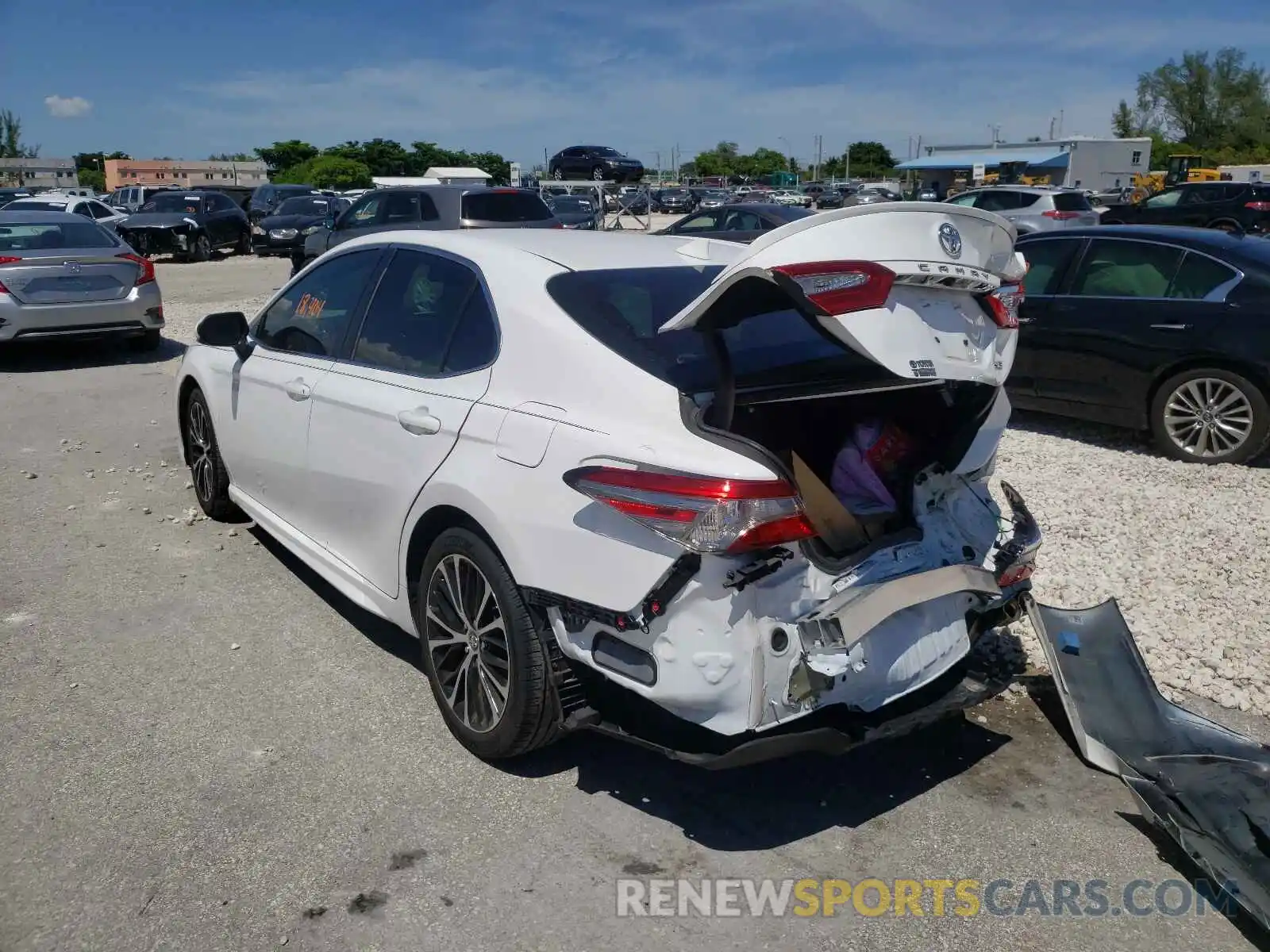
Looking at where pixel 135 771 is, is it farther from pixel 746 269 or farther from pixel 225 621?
pixel 746 269

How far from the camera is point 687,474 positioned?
9.27ft

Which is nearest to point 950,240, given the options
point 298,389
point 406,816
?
point 406,816

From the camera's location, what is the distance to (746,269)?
109 inches

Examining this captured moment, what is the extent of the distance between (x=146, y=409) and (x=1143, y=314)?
27.0ft

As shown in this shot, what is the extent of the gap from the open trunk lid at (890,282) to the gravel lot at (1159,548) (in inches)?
81.4

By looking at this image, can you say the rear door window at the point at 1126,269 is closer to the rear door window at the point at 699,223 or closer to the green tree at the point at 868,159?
the rear door window at the point at 699,223

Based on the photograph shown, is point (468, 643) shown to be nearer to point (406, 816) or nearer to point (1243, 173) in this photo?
point (406, 816)

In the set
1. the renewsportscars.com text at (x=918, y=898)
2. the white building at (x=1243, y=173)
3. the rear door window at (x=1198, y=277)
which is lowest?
the renewsportscars.com text at (x=918, y=898)

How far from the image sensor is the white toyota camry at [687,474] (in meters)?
2.82

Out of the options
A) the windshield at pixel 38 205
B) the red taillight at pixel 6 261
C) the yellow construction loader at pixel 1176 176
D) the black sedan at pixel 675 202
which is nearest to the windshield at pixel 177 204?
the windshield at pixel 38 205

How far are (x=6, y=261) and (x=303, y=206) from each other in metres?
17.8

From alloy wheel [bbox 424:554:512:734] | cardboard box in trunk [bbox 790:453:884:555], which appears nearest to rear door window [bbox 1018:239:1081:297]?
cardboard box in trunk [bbox 790:453:884:555]

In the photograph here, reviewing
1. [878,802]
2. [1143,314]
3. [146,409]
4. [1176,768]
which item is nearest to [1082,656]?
[1176,768]

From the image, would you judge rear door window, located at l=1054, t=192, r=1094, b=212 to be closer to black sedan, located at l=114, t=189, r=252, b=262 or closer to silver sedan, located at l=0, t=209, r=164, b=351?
silver sedan, located at l=0, t=209, r=164, b=351
